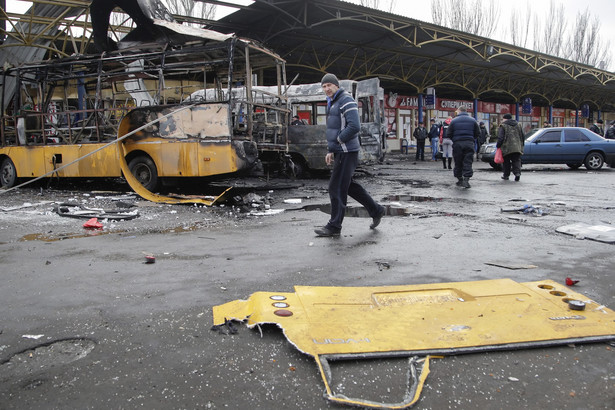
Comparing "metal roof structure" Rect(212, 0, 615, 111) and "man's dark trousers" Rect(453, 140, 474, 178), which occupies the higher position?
"metal roof structure" Rect(212, 0, 615, 111)

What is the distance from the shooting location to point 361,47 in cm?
1998

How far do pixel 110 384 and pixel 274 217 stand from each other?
4499 mm

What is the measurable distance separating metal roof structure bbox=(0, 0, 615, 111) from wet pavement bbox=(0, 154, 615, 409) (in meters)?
9.17

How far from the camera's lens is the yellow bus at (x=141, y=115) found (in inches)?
307

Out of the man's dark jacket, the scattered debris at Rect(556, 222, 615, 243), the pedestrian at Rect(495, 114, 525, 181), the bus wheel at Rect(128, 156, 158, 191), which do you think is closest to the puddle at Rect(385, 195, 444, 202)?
the man's dark jacket

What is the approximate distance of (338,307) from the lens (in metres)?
2.66

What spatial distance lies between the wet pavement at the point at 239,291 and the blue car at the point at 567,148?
8.72 m

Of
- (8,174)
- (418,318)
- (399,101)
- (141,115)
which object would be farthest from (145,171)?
(399,101)

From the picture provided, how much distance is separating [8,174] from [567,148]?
648 inches

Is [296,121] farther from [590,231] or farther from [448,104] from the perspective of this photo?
[448,104]

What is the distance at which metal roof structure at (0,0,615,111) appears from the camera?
13.9 m

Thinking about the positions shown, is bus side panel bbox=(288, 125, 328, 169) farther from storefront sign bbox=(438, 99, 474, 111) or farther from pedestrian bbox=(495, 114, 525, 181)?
storefront sign bbox=(438, 99, 474, 111)

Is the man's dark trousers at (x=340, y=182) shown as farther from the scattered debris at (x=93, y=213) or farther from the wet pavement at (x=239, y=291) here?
the scattered debris at (x=93, y=213)

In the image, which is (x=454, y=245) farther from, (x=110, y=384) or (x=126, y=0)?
(x=126, y=0)
